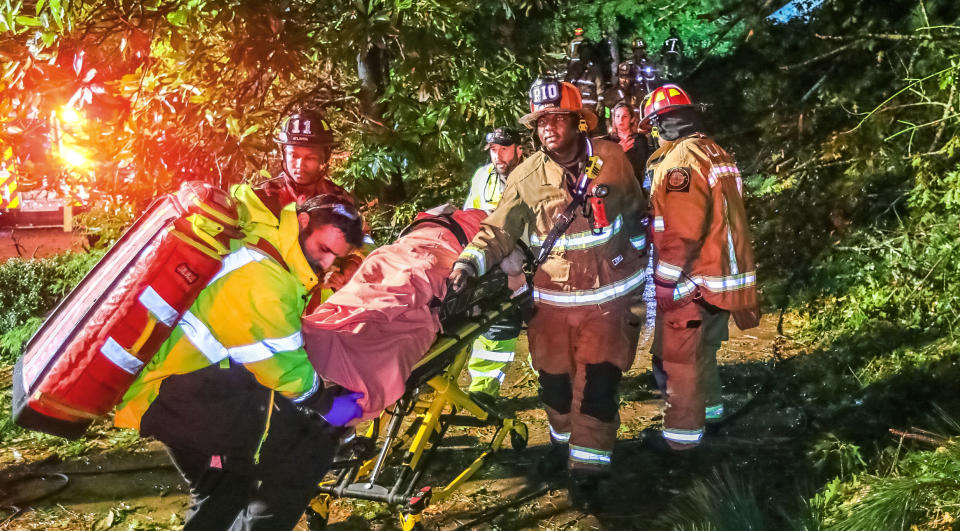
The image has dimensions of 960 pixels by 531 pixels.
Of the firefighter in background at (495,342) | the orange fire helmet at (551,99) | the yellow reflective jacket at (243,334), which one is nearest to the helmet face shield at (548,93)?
the orange fire helmet at (551,99)

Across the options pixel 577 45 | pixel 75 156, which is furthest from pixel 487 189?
pixel 75 156

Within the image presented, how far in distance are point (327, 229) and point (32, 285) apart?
23.4 ft

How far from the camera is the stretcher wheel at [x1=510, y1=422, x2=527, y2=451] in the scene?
4.27m

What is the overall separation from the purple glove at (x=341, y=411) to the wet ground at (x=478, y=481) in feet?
4.19

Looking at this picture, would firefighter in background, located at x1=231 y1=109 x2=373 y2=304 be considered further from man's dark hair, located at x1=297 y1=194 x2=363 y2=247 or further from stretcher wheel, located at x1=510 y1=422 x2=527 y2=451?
stretcher wheel, located at x1=510 y1=422 x2=527 y2=451

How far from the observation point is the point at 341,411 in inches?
102

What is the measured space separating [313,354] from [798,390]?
3806 mm

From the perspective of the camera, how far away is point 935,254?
17.1 feet

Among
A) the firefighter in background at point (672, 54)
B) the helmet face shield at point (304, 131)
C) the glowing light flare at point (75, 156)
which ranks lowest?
the glowing light flare at point (75, 156)

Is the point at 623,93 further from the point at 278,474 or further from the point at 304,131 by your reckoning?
the point at 278,474

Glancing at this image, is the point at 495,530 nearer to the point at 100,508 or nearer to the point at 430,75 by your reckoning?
the point at 100,508

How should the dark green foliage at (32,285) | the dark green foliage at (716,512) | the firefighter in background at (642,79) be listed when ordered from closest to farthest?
1. the dark green foliage at (716,512)
2. the firefighter in background at (642,79)
3. the dark green foliage at (32,285)

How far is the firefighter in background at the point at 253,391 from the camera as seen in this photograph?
7.54 feet

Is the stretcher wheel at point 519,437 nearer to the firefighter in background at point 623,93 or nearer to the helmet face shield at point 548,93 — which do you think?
the helmet face shield at point 548,93
